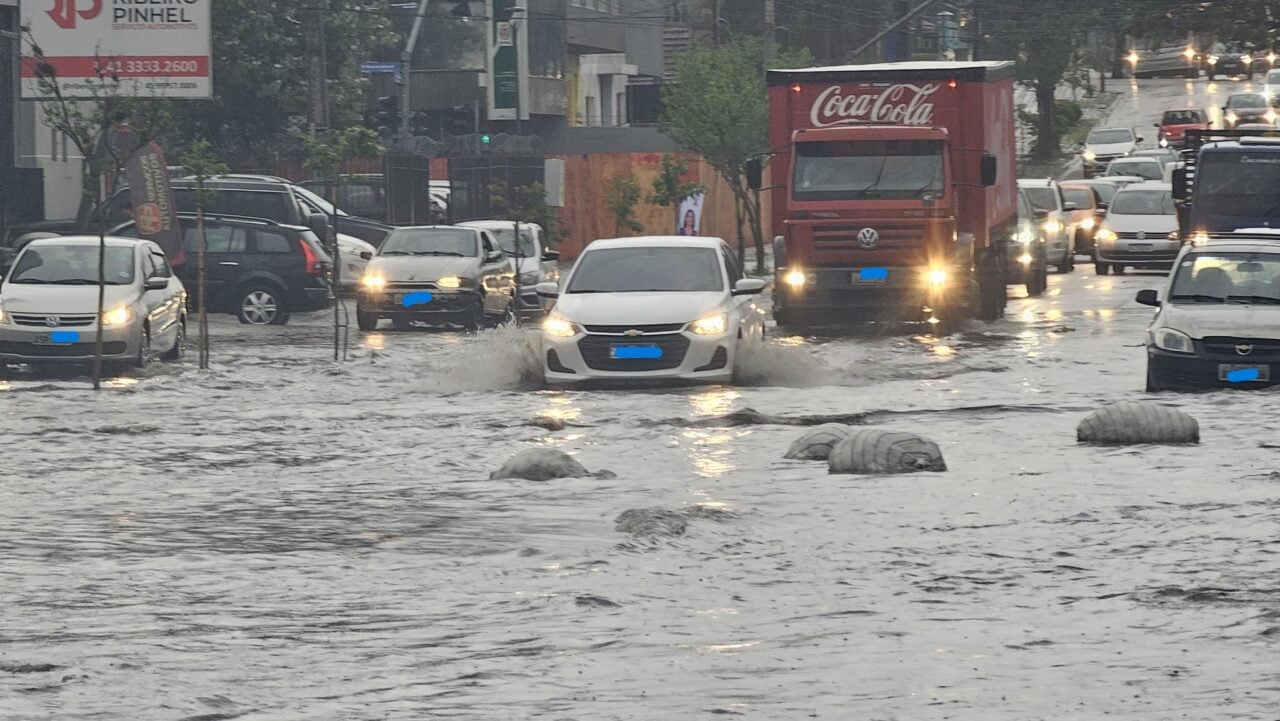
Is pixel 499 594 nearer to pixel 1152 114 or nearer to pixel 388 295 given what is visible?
pixel 388 295

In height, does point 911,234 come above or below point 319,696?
above

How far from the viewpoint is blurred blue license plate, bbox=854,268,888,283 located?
1137 inches

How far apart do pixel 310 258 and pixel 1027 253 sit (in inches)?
449

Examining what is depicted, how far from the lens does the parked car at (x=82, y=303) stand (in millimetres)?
24125

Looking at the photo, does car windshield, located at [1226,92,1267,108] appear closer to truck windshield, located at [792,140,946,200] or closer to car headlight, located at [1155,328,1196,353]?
truck windshield, located at [792,140,946,200]

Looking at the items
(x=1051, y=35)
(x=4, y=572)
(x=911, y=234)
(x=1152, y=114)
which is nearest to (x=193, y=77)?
(x=911, y=234)

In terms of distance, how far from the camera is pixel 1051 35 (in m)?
79.3

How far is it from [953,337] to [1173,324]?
929cm

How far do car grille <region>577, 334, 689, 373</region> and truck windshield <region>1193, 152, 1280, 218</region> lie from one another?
13874 millimetres

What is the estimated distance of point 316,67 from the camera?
53.7 m

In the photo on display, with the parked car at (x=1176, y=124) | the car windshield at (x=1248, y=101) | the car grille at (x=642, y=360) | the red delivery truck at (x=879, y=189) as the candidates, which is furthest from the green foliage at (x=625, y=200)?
Result: the car windshield at (x=1248, y=101)

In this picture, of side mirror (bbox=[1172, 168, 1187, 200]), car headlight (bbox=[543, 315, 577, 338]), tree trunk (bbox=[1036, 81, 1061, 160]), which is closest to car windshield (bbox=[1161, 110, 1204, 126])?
tree trunk (bbox=[1036, 81, 1061, 160])

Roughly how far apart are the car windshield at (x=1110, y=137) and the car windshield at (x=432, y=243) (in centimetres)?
4763

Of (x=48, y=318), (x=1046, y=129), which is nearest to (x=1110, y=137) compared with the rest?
(x=1046, y=129)
